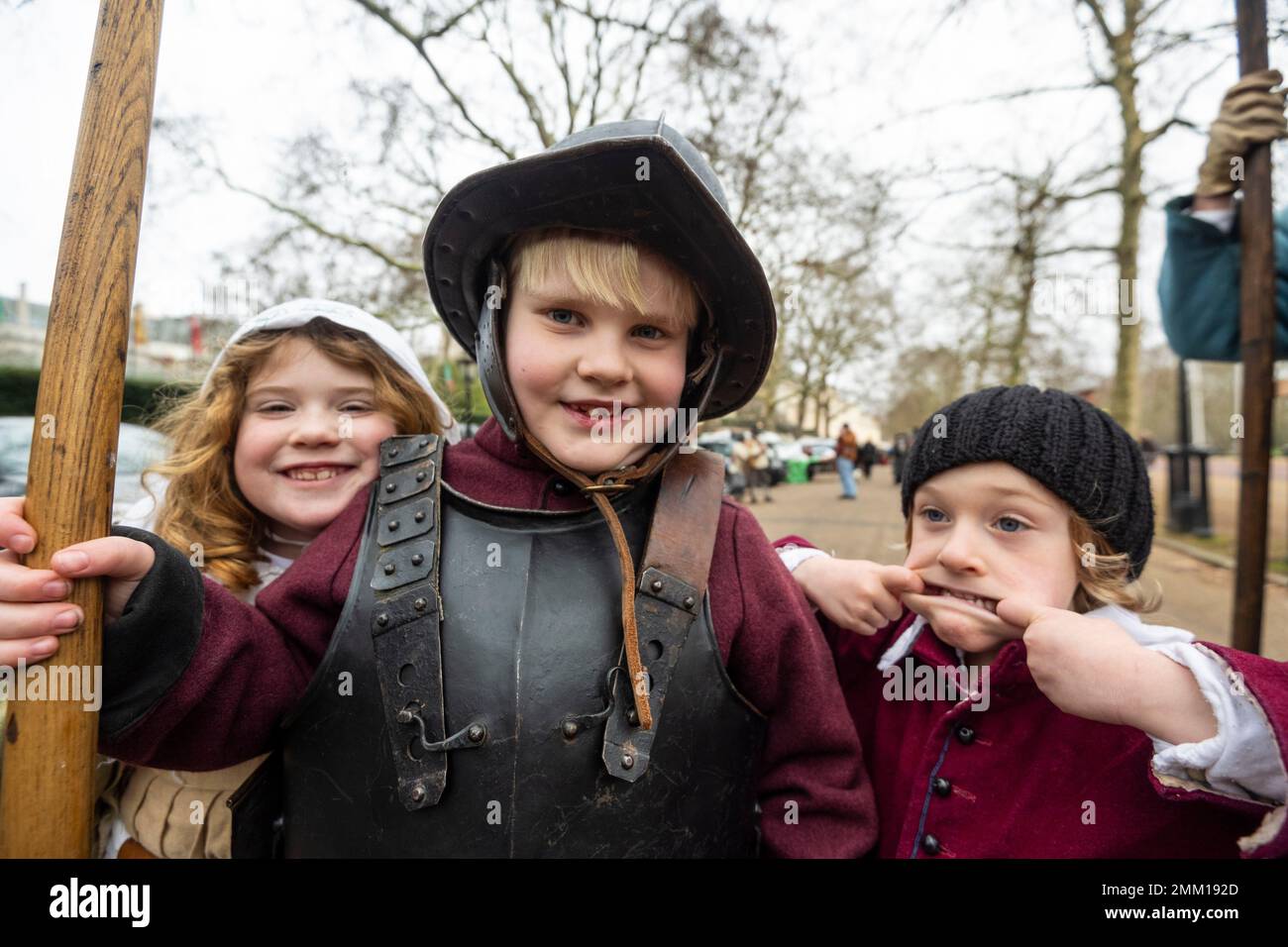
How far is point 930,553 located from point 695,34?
12713 millimetres

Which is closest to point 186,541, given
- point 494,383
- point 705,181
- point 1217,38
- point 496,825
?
point 494,383

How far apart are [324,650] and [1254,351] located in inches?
99.2

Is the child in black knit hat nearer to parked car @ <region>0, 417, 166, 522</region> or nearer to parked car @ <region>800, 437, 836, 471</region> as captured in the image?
parked car @ <region>0, 417, 166, 522</region>

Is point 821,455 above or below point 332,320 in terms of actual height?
below

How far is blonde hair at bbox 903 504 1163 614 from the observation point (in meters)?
1.38

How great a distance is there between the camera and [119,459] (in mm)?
3119

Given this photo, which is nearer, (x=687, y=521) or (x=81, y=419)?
(x=81, y=419)

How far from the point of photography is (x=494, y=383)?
1348mm

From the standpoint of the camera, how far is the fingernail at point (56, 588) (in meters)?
0.98

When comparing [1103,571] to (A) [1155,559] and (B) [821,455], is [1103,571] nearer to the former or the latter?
(A) [1155,559]

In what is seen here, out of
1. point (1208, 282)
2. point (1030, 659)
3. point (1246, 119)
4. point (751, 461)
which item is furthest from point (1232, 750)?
point (751, 461)

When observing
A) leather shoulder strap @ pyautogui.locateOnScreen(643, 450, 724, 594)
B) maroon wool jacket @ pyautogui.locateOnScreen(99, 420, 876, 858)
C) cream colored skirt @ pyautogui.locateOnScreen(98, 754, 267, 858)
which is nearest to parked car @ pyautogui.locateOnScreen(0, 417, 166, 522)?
cream colored skirt @ pyautogui.locateOnScreen(98, 754, 267, 858)

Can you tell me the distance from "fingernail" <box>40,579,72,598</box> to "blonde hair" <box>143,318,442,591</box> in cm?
58
